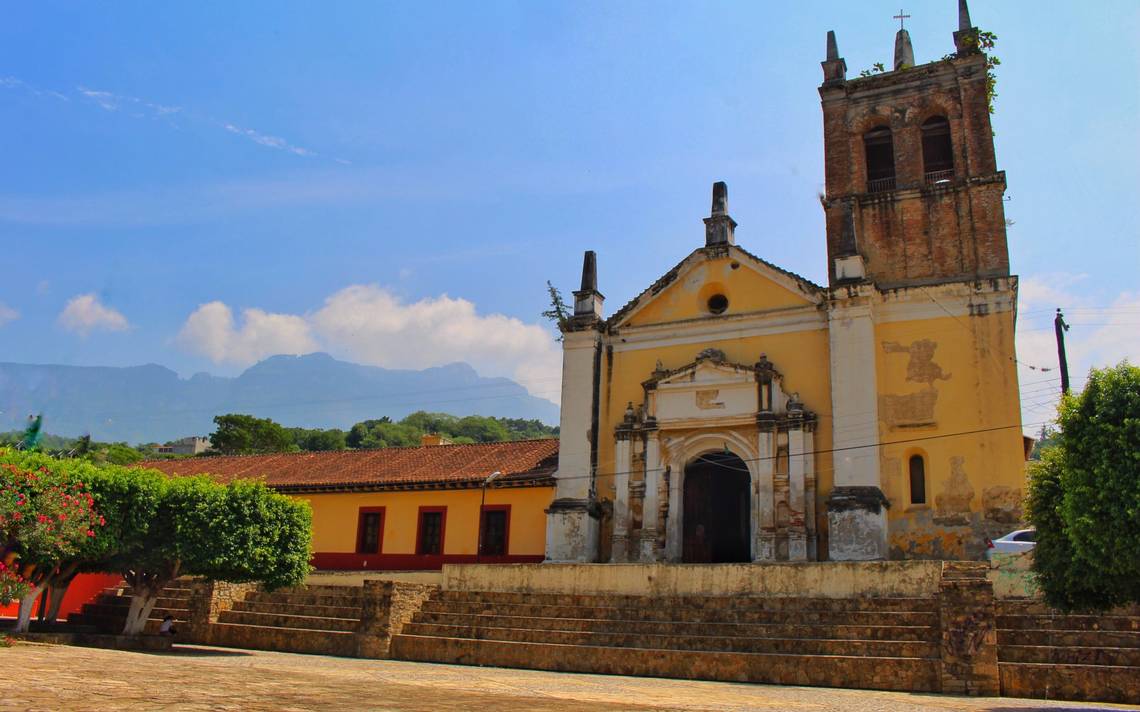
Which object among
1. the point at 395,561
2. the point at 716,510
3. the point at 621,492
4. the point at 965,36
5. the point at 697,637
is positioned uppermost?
the point at 965,36

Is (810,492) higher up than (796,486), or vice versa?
(796,486)

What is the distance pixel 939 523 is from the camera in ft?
70.3

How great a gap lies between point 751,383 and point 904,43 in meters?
11.8

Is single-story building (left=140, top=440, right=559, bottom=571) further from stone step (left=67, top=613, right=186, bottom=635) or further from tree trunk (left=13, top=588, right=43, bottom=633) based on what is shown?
tree trunk (left=13, top=588, right=43, bottom=633)

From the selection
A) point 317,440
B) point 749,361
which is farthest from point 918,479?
point 317,440

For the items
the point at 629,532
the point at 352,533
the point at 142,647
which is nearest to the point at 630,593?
the point at 629,532

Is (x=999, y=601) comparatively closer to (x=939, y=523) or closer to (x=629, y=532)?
(x=939, y=523)

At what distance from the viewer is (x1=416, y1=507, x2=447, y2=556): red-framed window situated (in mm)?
28266

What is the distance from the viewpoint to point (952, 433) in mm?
21750

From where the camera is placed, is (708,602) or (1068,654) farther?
(708,602)

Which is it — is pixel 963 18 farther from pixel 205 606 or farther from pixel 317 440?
pixel 317 440

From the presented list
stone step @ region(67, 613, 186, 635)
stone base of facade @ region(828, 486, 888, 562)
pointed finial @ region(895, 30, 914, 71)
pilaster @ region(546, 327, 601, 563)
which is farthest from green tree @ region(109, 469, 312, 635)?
pointed finial @ region(895, 30, 914, 71)

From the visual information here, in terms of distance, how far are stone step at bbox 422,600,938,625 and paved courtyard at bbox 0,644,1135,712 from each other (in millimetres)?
2536

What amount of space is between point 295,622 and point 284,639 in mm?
928
